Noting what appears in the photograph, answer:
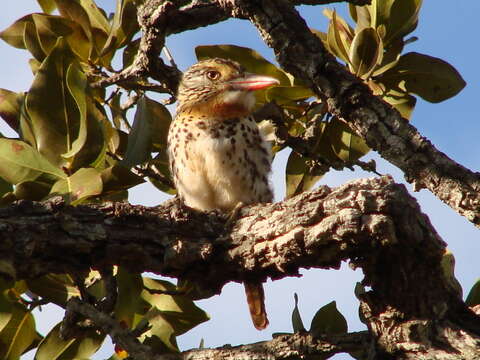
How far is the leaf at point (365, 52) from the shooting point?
380 centimetres

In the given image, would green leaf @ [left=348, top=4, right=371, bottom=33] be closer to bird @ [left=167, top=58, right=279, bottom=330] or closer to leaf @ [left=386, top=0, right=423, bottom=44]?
leaf @ [left=386, top=0, right=423, bottom=44]

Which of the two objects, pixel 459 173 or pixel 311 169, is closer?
pixel 459 173

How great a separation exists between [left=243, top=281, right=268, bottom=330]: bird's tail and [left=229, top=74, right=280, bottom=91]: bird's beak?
1107mm

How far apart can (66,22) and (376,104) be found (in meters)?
1.83

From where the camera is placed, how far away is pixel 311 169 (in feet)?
14.2

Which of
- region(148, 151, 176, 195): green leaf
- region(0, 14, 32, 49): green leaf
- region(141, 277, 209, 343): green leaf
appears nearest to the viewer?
region(141, 277, 209, 343): green leaf

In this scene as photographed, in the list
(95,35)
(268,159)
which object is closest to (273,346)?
(268,159)

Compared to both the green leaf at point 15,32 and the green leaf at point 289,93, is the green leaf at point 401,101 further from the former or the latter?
the green leaf at point 15,32

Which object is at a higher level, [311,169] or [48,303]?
[311,169]

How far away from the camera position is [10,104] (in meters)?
3.88

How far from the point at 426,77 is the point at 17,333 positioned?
2.30 metres

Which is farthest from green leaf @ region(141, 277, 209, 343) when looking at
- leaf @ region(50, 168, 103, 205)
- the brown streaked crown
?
the brown streaked crown

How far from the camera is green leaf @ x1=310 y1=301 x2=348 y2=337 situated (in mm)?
3422

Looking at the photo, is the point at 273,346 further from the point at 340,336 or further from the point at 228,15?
the point at 228,15
